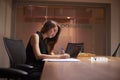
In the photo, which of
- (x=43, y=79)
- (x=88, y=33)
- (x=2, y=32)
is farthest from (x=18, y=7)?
(x=43, y=79)

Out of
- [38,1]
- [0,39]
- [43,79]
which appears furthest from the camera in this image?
[38,1]

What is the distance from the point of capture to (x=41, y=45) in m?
2.66

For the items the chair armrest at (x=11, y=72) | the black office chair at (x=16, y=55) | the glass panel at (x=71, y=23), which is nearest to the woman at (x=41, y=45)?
the black office chair at (x=16, y=55)

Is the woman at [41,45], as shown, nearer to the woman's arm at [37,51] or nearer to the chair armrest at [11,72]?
the woman's arm at [37,51]

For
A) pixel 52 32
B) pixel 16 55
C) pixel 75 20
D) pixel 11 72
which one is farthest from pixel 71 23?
pixel 11 72

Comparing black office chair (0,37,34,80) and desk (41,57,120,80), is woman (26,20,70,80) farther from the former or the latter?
desk (41,57,120,80)

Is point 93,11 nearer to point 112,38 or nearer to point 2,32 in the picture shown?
point 112,38

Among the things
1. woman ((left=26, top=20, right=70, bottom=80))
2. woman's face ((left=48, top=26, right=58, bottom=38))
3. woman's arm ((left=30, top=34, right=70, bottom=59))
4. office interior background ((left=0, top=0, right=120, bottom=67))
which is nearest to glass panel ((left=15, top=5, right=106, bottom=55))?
office interior background ((left=0, top=0, right=120, bottom=67))

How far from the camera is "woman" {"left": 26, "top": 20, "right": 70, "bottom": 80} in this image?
2379mm

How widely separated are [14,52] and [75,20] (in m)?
2.87

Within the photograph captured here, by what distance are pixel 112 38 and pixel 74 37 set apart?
36.7 inches

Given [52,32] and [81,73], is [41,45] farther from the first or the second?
[81,73]

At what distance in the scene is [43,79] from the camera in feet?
2.48

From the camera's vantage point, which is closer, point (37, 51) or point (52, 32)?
point (37, 51)
